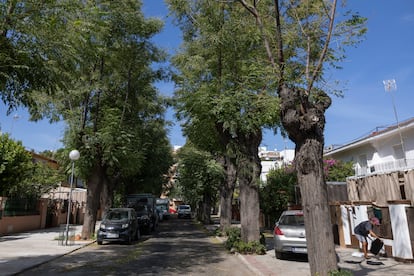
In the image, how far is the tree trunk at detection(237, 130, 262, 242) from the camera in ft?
46.0

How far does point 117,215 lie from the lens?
18594mm

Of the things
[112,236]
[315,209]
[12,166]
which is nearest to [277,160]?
[112,236]

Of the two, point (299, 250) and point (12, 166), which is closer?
point (299, 250)

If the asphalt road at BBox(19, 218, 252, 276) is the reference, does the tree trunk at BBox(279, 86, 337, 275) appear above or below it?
above

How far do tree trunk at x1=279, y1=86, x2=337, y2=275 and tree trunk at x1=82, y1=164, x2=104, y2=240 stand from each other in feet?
46.4

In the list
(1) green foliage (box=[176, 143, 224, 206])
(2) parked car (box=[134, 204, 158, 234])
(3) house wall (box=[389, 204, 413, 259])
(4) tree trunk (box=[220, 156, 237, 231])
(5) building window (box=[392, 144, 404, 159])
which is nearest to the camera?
(3) house wall (box=[389, 204, 413, 259])

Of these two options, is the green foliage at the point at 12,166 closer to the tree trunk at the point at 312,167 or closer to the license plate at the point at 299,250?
the license plate at the point at 299,250

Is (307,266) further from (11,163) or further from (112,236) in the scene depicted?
(11,163)

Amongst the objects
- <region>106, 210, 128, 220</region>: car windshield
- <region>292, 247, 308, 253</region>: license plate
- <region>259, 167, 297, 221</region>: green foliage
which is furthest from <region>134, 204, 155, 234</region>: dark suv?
<region>292, 247, 308, 253</region>: license plate

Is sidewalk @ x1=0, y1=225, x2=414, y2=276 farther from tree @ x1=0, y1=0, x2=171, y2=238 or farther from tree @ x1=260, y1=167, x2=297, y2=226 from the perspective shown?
tree @ x1=260, y1=167, x2=297, y2=226

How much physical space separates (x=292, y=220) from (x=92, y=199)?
11787 mm

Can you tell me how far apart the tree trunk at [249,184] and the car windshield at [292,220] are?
154 centimetres

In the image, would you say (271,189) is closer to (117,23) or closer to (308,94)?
(117,23)

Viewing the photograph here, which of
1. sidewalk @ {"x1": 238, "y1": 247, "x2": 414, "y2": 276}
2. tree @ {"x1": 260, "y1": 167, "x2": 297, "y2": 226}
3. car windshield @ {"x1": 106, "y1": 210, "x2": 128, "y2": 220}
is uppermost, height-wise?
tree @ {"x1": 260, "y1": 167, "x2": 297, "y2": 226}
